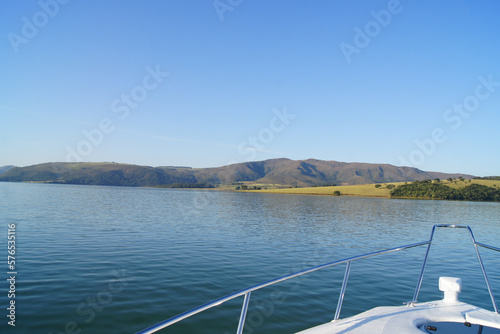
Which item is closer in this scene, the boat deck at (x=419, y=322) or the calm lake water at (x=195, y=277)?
the boat deck at (x=419, y=322)

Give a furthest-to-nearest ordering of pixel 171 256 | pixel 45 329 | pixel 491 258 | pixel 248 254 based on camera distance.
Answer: pixel 491 258 < pixel 248 254 < pixel 171 256 < pixel 45 329

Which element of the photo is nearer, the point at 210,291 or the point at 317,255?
the point at 210,291

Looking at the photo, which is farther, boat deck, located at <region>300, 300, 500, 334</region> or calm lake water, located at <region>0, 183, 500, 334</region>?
calm lake water, located at <region>0, 183, 500, 334</region>

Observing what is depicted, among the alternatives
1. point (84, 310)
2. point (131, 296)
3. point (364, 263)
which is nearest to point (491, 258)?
point (364, 263)

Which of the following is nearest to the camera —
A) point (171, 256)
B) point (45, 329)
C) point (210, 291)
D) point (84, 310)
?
point (45, 329)

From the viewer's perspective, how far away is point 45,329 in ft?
29.5

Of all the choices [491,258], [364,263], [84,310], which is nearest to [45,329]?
[84,310]

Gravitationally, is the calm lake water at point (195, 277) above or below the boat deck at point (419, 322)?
below

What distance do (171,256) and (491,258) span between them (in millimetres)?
21831

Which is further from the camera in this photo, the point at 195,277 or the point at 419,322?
the point at 195,277

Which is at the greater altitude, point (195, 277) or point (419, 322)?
point (419, 322)

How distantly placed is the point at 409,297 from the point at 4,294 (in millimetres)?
15654

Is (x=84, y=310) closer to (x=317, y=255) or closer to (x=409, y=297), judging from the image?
(x=409, y=297)

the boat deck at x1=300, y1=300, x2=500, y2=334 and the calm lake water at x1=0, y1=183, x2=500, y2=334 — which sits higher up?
the boat deck at x1=300, y1=300, x2=500, y2=334
